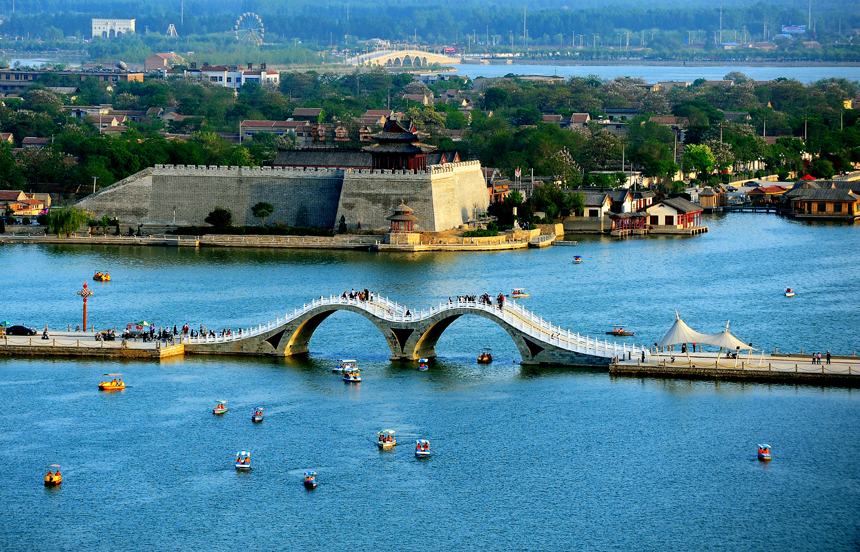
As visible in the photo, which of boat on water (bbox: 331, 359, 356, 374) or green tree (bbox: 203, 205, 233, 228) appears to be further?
green tree (bbox: 203, 205, 233, 228)

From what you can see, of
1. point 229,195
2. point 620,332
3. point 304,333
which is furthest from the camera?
point 229,195

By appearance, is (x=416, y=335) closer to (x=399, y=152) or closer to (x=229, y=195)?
(x=399, y=152)

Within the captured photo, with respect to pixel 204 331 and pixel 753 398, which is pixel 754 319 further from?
pixel 204 331

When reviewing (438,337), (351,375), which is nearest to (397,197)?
(438,337)

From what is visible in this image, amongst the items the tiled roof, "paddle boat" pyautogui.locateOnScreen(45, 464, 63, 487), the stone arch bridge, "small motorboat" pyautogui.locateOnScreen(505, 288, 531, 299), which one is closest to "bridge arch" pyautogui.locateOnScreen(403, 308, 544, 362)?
the stone arch bridge

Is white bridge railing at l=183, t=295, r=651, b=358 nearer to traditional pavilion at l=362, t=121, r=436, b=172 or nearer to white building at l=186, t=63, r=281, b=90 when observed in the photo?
traditional pavilion at l=362, t=121, r=436, b=172

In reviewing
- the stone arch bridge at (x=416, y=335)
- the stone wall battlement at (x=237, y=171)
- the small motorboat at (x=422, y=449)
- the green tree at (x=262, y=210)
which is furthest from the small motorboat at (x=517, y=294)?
the stone wall battlement at (x=237, y=171)
